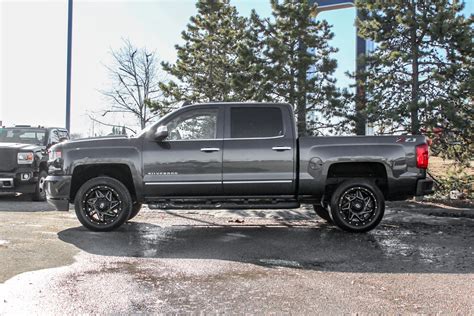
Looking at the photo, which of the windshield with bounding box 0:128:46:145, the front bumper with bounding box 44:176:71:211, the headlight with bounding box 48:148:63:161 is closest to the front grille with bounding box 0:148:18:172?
the windshield with bounding box 0:128:46:145

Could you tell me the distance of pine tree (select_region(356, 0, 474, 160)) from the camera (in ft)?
35.5

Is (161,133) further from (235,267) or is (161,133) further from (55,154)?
(235,267)

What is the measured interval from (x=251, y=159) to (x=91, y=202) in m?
2.60

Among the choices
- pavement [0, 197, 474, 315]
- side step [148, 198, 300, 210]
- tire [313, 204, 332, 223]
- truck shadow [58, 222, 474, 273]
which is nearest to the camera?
pavement [0, 197, 474, 315]

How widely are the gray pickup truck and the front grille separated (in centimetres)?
403

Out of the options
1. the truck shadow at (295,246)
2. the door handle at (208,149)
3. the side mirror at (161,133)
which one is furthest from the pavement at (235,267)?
the side mirror at (161,133)

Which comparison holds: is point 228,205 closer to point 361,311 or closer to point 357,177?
point 357,177

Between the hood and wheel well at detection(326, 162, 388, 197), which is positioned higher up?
the hood

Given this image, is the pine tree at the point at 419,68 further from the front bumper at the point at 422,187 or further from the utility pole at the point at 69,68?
the utility pole at the point at 69,68

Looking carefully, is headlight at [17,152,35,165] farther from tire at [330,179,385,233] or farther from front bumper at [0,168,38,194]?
tire at [330,179,385,233]

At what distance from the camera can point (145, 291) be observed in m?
4.61

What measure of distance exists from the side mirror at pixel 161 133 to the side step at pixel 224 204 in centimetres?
98

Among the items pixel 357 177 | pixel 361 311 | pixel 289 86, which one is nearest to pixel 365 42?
pixel 289 86

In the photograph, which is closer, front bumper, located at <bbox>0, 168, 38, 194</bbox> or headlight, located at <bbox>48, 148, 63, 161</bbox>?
headlight, located at <bbox>48, 148, 63, 161</bbox>
